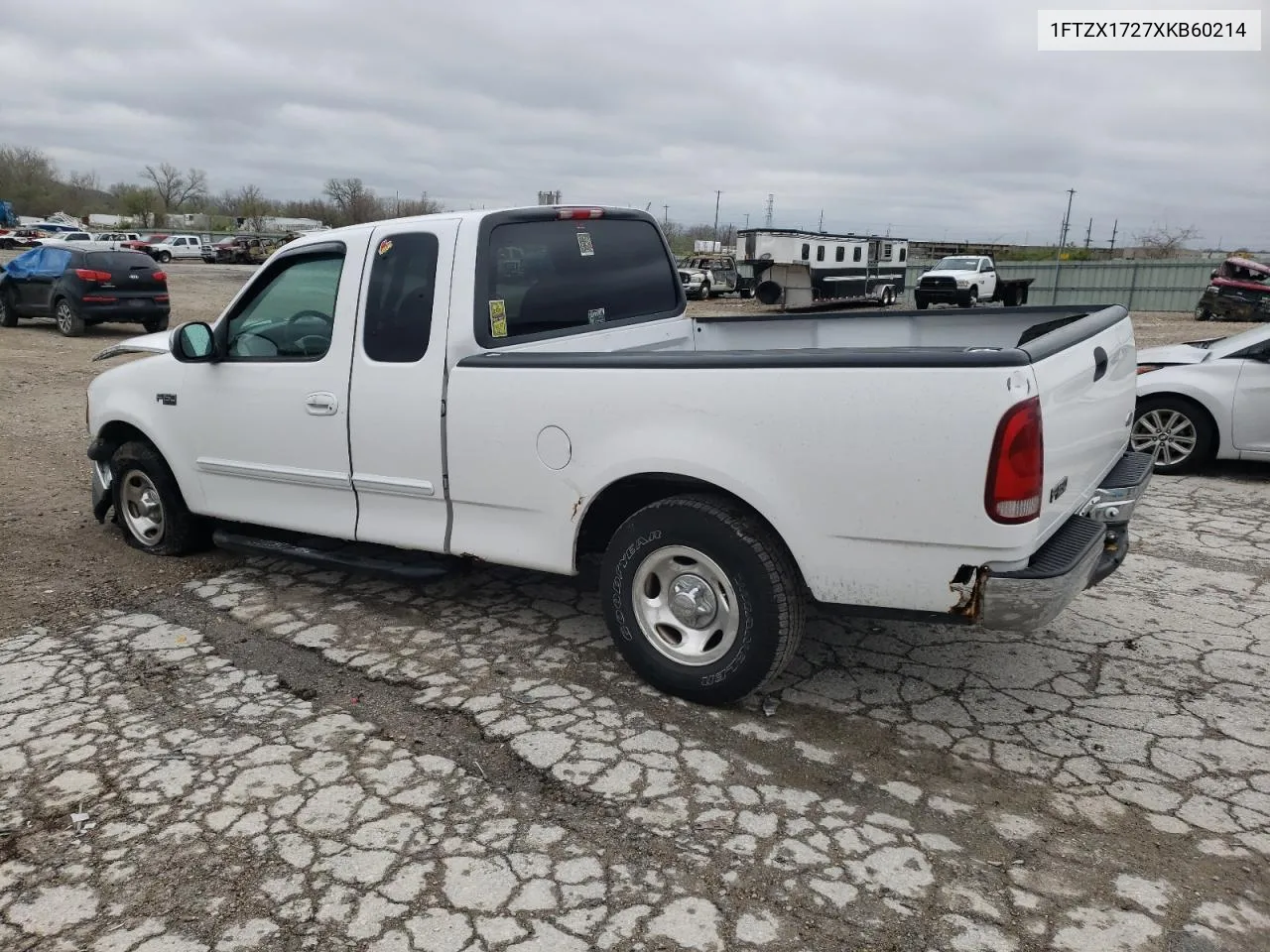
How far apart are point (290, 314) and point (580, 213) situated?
1514 millimetres

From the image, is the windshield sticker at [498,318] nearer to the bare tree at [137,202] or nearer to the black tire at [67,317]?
the black tire at [67,317]

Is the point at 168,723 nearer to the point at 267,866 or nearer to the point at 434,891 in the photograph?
the point at 267,866

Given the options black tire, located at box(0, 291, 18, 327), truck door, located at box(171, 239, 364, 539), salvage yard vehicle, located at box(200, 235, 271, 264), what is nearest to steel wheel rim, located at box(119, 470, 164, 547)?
truck door, located at box(171, 239, 364, 539)

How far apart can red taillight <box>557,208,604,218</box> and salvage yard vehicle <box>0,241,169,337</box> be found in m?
15.3

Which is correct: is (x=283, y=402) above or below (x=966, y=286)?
below

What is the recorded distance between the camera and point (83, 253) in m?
17.7

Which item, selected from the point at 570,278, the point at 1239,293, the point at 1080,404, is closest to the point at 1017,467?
the point at 1080,404

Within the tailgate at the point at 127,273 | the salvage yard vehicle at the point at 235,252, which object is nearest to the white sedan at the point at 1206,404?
the tailgate at the point at 127,273

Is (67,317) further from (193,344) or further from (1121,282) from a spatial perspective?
(1121,282)

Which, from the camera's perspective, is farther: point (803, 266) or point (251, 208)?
point (251, 208)

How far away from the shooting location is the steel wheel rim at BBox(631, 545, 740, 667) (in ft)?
12.0

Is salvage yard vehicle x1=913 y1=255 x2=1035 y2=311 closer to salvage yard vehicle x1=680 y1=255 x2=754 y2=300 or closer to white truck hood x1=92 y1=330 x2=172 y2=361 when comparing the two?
salvage yard vehicle x1=680 y1=255 x2=754 y2=300

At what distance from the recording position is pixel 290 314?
190 inches

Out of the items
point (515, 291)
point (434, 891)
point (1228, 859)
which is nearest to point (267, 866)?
point (434, 891)
